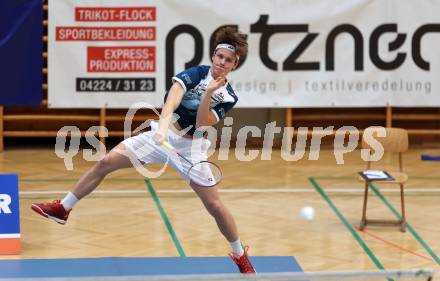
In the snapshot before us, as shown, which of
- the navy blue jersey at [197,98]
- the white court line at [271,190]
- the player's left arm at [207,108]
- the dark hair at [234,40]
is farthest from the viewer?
the white court line at [271,190]

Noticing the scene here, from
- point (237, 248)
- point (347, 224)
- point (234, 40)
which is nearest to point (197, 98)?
point (234, 40)

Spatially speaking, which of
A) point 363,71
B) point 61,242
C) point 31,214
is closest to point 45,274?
point 61,242

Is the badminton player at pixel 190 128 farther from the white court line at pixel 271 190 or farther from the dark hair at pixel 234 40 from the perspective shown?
the white court line at pixel 271 190

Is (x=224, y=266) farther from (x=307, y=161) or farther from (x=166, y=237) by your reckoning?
(x=307, y=161)

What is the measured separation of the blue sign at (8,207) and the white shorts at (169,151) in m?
1.90

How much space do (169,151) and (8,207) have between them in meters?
2.16

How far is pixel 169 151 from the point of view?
7.46 m

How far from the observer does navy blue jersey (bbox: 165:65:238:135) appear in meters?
7.40

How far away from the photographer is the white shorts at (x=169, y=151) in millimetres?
7457

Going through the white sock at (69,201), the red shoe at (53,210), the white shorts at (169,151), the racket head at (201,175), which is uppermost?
the white shorts at (169,151)

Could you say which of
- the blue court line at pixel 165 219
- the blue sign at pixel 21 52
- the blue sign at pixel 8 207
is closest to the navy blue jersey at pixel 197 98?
the blue court line at pixel 165 219

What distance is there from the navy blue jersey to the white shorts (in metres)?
0.10

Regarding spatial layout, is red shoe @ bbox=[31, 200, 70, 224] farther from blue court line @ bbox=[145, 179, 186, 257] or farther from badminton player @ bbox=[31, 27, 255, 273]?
blue court line @ bbox=[145, 179, 186, 257]

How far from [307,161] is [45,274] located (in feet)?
20.7
